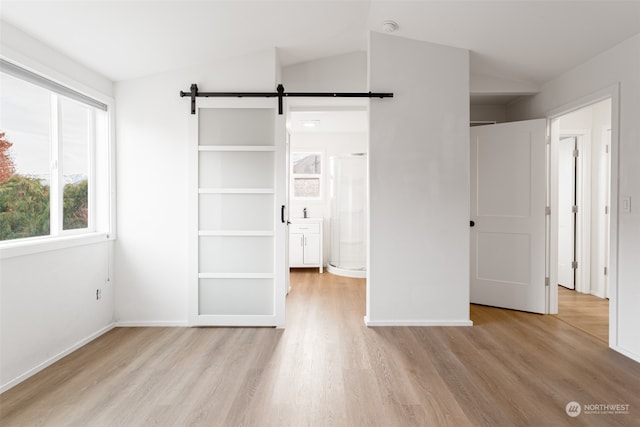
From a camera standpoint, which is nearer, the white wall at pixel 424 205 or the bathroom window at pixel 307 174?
the white wall at pixel 424 205

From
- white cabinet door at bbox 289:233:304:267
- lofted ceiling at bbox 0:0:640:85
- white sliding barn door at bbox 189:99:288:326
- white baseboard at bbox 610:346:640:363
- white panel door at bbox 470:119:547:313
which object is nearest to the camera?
lofted ceiling at bbox 0:0:640:85

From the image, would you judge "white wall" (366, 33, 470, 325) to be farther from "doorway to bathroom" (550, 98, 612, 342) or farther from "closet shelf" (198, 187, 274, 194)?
"doorway to bathroom" (550, 98, 612, 342)

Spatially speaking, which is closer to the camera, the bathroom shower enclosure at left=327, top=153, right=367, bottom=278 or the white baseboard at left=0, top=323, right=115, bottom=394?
the white baseboard at left=0, top=323, right=115, bottom=394

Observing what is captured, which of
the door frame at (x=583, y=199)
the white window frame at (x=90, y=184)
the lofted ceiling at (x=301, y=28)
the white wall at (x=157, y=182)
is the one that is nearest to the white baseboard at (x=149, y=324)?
the white wall at (x=157, y=182)

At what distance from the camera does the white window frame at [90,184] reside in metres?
2.33

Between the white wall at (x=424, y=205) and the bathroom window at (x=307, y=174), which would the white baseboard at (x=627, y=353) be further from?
the bathroom window at (x=307, y=174)

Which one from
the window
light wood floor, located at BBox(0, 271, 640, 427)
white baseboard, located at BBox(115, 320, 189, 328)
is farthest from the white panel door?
the window

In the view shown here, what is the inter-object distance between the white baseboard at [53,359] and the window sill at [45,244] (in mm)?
783

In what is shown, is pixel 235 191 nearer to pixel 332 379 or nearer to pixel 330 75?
pixel 330 75

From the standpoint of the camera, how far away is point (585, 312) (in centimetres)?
358

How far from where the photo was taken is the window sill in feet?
6.98

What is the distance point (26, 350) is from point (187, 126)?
2082 millimetres

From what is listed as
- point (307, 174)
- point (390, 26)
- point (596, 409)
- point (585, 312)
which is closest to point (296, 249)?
point (307, 174)

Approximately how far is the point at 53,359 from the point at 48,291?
50 cm
